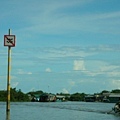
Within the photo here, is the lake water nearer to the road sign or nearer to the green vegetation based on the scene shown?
the road sign

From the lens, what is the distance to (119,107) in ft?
207

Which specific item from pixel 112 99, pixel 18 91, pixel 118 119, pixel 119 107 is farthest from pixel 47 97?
pixel 118 119

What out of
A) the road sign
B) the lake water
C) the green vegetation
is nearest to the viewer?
the road sign

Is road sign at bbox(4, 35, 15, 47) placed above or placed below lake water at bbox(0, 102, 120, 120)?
above

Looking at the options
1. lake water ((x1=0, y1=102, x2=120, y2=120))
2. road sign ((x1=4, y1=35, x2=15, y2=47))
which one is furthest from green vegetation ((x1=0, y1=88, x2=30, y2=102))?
road sign ((x1=4, y1=35, x2=15, y2=47))

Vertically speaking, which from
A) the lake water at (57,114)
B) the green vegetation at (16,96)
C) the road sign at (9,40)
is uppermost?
the green vegetation at (16,96)

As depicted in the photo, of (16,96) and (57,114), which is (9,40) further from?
(16,96)

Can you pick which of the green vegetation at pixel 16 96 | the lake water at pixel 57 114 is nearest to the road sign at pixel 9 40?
the lake water at pixel 57 114

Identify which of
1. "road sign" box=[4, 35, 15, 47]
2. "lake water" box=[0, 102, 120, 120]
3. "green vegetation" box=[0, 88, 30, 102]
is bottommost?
"lake water" box=[0, 102, 120, 120]

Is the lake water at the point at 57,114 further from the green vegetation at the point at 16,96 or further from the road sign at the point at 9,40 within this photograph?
the green vegetation at the point at 16,96

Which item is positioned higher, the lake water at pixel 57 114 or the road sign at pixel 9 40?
the road sign at pixel 9 40

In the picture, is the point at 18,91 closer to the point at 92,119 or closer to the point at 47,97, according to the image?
the point at 47,97

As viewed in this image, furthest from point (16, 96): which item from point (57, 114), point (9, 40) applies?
point (9, 40)

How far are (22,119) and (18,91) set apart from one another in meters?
141
